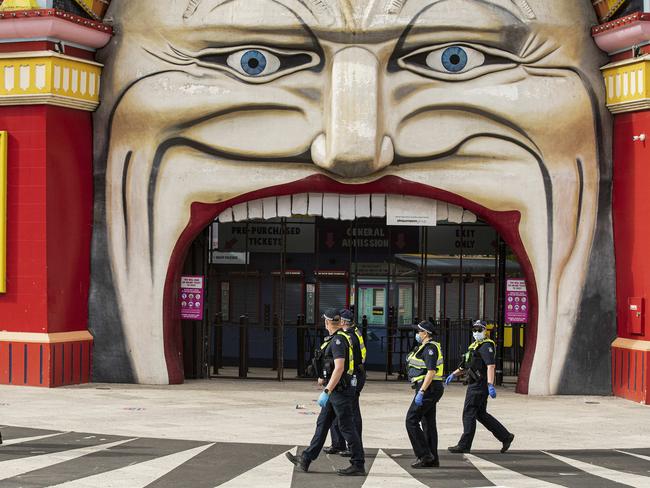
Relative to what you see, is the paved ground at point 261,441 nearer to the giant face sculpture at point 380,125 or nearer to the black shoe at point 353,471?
the black shoe at point 353,471

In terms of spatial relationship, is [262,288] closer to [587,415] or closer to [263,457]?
[587,415]

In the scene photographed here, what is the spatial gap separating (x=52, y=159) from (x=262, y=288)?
666cm

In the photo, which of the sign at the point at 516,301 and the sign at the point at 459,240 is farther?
the sign at the point at 459,240

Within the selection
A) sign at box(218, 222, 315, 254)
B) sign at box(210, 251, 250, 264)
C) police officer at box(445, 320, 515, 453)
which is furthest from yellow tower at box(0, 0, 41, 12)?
police officer at box(445, 320, 515, 453)

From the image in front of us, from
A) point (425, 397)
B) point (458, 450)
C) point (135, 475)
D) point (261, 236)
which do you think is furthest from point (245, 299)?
point (135, 475)

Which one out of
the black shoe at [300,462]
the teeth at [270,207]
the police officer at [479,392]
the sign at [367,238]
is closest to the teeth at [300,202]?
the teeth at [270,207]

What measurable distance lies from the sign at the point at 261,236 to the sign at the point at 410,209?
11.9 feet

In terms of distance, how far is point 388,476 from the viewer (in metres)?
13.7

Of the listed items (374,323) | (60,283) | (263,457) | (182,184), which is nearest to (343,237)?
(374,323)

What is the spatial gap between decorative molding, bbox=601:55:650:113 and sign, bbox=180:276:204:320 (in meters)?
8.36

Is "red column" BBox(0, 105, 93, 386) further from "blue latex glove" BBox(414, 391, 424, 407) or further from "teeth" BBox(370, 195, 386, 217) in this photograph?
"blue latex glove" BBox(414, 391, 424, 407)

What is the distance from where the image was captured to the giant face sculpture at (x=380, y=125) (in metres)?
22.7

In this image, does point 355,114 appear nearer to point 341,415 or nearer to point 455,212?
point 455,212

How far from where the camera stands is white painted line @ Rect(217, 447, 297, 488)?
12953 millimetres
